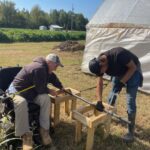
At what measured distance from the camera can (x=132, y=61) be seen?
4.71m

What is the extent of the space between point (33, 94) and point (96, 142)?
1.40m

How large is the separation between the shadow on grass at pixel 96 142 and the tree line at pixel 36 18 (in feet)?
197

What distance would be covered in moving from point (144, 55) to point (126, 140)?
12.8ft

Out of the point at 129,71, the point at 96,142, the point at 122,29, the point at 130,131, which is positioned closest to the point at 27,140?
the point at 96,142

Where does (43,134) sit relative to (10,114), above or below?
below

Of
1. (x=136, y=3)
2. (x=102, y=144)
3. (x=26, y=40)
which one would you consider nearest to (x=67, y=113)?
(x=102, y=144)

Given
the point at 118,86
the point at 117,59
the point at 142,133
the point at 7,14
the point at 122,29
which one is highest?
the point at 7,14

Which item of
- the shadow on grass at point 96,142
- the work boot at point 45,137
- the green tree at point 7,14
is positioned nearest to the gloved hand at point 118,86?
the shadow on grass at point 96,142

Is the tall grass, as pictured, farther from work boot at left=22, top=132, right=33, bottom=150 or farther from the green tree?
work boot at left=22, top=132, right=33, bottom=150

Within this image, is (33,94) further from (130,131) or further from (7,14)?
(7,14)

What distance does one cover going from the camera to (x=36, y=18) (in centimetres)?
7500

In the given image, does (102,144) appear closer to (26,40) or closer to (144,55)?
(144,55)

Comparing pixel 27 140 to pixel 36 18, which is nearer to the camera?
pixel 27 140

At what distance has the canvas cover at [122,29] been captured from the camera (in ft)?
27.1
